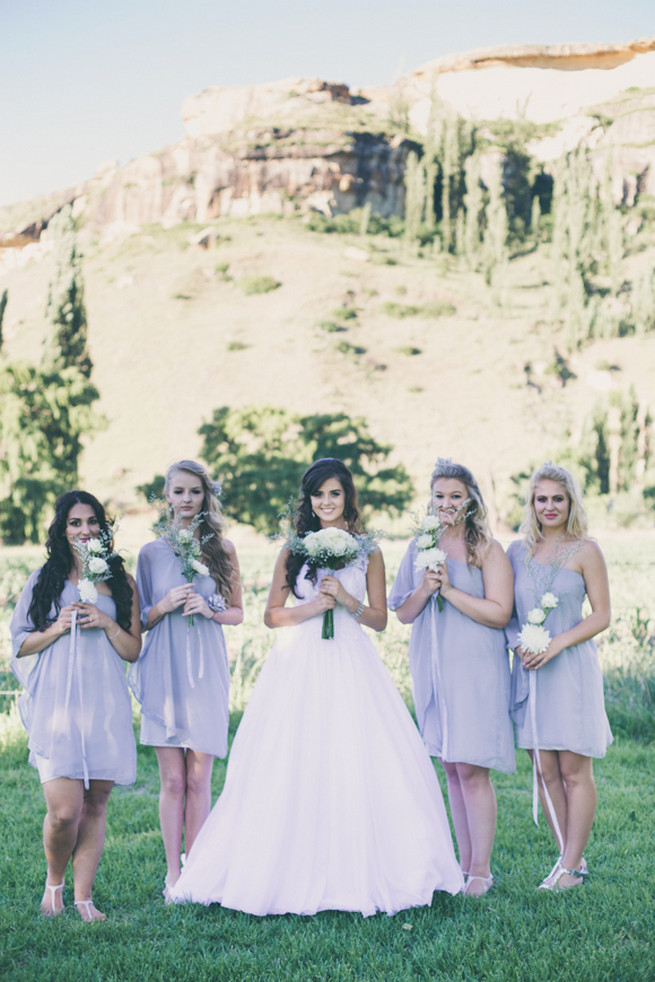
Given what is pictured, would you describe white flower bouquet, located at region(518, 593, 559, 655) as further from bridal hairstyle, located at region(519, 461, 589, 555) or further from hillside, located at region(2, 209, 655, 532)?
hillside, located at region(2, 209, 655, 532)

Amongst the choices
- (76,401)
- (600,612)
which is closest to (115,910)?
(600,612)

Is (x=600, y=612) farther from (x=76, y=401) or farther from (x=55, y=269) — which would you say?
(x=55, y=269)

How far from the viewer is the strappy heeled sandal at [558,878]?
4.19 meters

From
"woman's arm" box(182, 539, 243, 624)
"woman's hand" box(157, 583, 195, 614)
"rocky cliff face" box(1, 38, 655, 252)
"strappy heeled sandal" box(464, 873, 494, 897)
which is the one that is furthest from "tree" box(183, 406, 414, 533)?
"rocky cliff face" box(1, 38, 655, 252)

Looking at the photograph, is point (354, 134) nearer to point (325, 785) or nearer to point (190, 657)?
point (190, 657)

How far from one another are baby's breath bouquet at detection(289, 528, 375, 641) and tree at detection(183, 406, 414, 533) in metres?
28.3

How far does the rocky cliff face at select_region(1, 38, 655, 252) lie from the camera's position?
67.5 m

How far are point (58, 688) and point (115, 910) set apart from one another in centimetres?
123

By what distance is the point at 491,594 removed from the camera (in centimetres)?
428

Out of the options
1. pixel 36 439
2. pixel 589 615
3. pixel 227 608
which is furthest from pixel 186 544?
pixel 36 439

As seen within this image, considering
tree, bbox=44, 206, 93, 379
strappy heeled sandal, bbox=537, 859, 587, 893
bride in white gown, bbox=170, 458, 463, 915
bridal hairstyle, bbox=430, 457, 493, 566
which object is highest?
tree, bbox=44, 206, 93, 379

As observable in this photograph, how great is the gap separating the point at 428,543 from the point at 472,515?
1.29 feet

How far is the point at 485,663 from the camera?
425cm

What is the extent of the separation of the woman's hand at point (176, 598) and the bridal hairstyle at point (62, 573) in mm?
185
